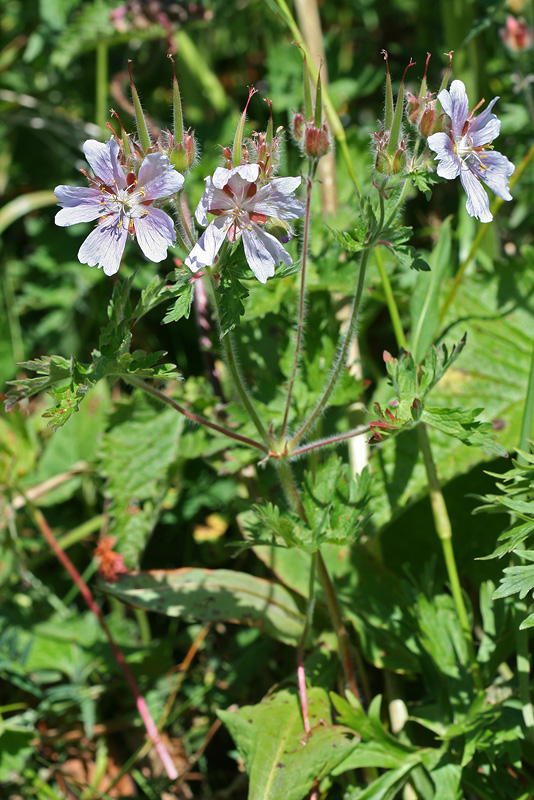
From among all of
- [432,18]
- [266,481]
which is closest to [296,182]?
[266,481]

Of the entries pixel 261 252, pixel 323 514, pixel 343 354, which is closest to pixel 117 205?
pixel 261 252

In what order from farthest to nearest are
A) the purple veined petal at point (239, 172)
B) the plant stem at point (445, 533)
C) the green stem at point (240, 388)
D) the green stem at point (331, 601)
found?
the plant stem at point (445, 533) → the green stem at point (331, 601) → the green stem at point (240, 388) → the purple veined petal at point (239, 172)

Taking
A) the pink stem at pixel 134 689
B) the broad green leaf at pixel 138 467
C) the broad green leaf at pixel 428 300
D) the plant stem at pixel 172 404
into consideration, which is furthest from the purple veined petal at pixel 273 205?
the pink stem at pixel 134 689

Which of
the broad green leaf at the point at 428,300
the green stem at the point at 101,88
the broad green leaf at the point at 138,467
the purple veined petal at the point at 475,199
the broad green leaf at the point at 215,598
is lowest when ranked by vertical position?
the broad green leaf at the point at 215,598

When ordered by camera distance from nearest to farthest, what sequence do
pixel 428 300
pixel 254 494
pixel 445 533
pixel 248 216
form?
pixel 248 216 → pixel 445 533 → pixel 428 300 → pixel 254 494

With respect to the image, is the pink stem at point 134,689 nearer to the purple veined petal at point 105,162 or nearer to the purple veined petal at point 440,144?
the purple veined petal at point 105,162

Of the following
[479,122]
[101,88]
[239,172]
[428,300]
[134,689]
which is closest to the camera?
[239,172]

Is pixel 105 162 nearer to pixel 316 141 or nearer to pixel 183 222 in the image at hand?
pixel 183 222

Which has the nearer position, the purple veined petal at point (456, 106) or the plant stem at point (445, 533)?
the purple veined petal at point (456, 106)
